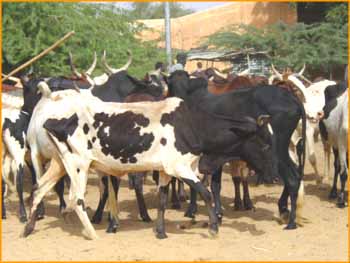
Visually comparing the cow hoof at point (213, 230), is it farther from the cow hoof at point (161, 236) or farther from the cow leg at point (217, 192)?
the cow leg at point (217, 192)

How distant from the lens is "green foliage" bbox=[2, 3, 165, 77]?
1514 cm

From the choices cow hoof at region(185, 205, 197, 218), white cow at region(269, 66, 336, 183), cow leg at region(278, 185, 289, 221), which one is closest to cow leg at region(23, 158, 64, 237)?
cow hoof at region(185, 205, 197, 218)

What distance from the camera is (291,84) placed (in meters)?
10.1

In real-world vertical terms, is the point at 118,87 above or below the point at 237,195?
above

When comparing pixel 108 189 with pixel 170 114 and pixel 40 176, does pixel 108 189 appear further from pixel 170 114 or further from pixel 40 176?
pixel 170 114

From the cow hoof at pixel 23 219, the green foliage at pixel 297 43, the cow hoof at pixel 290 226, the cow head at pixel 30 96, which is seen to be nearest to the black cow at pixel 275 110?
Answer: the cow hoof at pixel 290 226

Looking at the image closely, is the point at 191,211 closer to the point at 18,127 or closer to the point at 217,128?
the point at 217,128

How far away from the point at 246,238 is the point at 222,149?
3.59 feet

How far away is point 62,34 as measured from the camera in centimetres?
1580

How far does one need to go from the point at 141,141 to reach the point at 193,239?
1286 millimetres

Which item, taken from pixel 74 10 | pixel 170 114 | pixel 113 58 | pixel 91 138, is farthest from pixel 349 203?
pixel 74 10

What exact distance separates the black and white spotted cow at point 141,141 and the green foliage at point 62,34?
7946mm

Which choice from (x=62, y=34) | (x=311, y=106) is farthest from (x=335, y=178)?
(x=62, y=34)

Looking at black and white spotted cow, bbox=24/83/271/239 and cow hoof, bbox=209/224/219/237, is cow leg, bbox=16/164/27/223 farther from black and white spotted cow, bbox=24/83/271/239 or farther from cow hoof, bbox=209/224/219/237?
cow hoof, bbox=209/224/219/237
